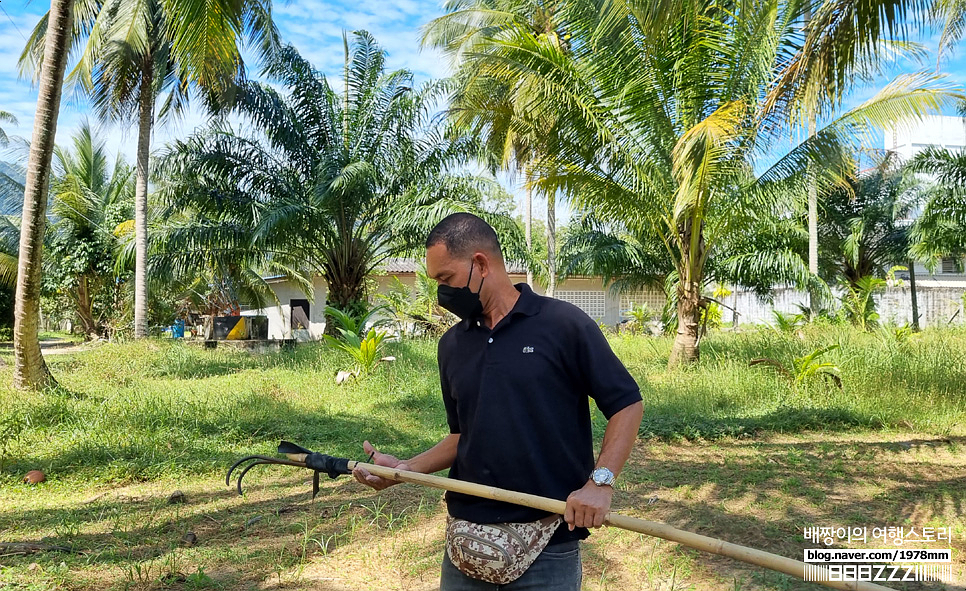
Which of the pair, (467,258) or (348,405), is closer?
(467,258)

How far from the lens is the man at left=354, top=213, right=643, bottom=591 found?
2004 millimetres

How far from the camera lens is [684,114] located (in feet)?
32.7

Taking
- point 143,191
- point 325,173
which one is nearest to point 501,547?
point 325,173

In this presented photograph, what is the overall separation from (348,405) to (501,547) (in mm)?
7079

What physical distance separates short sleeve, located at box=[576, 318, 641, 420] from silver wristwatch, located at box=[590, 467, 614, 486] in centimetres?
16

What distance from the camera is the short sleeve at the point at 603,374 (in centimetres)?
200

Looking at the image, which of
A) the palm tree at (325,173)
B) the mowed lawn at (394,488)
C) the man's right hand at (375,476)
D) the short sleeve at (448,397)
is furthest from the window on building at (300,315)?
the short sleeve at (448,397)

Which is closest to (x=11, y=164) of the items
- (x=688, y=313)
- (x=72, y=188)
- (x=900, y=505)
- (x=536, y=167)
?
(x=72, y=188)

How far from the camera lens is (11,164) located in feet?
98.8

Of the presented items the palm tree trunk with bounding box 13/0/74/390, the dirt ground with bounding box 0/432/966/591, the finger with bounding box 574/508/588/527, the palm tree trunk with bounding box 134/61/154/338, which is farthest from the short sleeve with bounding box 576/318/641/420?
the palm tree trunk with bounding box 134/61/154/338

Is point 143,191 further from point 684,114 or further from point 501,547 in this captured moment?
point 501,547

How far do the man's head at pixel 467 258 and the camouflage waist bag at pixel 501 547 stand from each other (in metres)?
0.69

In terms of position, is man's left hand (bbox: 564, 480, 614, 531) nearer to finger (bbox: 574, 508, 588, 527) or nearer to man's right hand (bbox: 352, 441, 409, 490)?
finger (bbox: 574, 508, 588, 527)

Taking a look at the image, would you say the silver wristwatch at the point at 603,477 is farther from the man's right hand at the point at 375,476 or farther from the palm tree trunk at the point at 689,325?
the palm tree trunk at the point at 689,325
